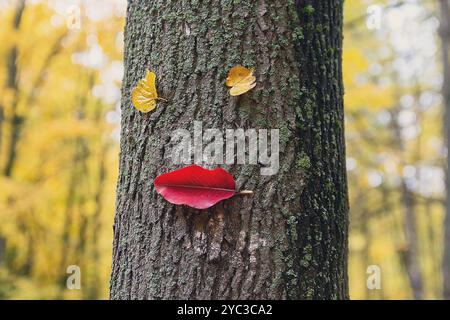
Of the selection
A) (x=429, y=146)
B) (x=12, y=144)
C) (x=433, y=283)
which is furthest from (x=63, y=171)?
(x=433, y=283)

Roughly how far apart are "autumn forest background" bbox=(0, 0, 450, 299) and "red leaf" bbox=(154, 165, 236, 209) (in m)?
4.47

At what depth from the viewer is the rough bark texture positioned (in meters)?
1.13

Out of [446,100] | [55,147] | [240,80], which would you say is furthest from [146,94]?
[55,147]

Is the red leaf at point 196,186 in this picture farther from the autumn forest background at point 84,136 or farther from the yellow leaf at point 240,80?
the autumn forest background at point 84,136

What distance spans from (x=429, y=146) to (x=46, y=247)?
8.80 m

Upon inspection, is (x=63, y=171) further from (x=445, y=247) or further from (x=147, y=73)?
(x=147, y=73)

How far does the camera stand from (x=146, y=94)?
1252 mm

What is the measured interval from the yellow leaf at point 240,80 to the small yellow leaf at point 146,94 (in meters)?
0.21

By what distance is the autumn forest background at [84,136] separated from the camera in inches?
245

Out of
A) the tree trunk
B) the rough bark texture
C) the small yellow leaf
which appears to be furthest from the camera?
the tree trunk

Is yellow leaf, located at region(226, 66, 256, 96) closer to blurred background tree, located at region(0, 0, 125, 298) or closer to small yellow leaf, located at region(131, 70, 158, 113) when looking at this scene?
small yellow leaf, located at region(131, 70, 158, 113)

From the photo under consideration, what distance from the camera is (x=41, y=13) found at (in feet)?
21.1

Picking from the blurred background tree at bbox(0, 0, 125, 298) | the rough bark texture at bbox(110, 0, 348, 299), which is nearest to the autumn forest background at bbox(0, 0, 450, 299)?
the blurred background tree at bbox(0, 0, 125, 298)

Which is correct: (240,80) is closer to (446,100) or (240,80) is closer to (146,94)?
(146,94)
